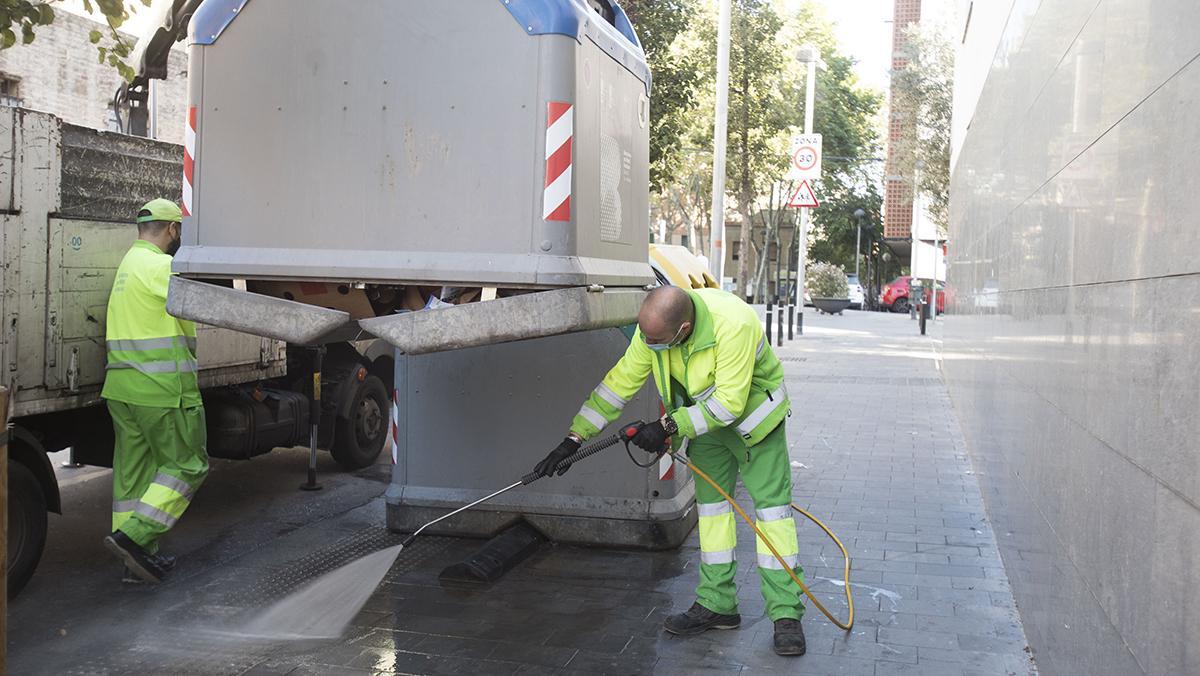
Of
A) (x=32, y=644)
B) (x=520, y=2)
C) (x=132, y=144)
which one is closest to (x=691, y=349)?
(x=520, y=2)

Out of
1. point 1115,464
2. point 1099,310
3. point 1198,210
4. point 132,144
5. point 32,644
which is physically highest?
point 132,144

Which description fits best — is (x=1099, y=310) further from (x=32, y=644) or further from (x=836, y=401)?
(x=836, y=401)

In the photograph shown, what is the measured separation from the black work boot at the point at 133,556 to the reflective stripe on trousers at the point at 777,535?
306 cm

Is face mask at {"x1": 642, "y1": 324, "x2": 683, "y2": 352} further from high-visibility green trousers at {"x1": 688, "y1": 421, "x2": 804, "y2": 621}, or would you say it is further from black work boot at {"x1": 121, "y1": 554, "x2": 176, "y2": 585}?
black work boot at {"x1": 121, "y1": 554, "x2": 176, "y2": 585}

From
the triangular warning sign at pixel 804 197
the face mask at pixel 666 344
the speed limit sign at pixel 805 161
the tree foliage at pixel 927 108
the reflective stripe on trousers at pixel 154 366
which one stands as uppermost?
the tree foliage at pixel 927 108

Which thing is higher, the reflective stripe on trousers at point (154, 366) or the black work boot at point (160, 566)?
the reflective stripe on trousers at point (154, 366)

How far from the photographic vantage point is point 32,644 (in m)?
4.93

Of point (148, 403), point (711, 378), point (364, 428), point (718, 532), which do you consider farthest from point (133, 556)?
point (364, 428)

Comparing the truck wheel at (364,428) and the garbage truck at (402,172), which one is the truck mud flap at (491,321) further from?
the truck wheel at (364,428)

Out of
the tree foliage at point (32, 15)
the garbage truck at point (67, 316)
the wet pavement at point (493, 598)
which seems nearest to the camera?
the wet pavement at point (493, 598)

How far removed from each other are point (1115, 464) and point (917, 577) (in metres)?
3.14

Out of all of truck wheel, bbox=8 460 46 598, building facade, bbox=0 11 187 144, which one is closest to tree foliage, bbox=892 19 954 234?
building facade, bbox=0 11 187 144

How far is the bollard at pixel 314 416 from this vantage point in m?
8.10

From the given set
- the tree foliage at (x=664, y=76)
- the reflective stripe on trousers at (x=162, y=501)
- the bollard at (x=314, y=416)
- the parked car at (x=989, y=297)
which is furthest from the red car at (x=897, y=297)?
the reflective stripe on trousers at (x=162, y=501)
